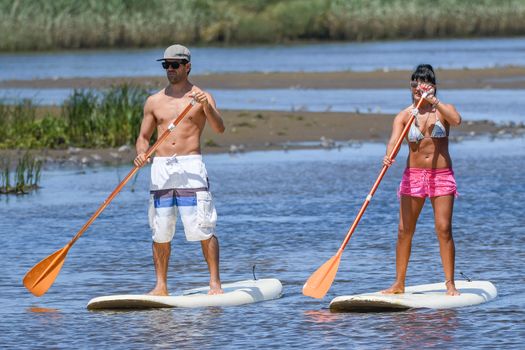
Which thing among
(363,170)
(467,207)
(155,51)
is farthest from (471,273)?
(155,51)

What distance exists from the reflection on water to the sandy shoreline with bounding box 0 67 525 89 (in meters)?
2.34

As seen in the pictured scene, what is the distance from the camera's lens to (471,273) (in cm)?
1252

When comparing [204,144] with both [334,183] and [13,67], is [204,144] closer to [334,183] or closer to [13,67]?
[334,183]

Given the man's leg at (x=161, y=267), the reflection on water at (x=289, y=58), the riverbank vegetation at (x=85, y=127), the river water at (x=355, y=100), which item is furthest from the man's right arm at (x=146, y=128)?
the reflection on water at (x=289, y=58)

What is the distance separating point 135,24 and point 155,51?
3448 mm

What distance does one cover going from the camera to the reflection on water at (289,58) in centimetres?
5056

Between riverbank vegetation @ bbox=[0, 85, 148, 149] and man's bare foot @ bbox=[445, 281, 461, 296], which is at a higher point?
man's bare foot @ bbox=[445, 281, 461, 296]

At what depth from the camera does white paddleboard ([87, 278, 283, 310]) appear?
1095 centimetres

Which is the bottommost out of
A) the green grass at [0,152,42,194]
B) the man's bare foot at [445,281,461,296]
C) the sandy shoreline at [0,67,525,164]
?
the sandy shoreline at [0,67,525,164]

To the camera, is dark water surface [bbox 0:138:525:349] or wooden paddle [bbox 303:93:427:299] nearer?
dark water surface [bbox 0:138:525:349]

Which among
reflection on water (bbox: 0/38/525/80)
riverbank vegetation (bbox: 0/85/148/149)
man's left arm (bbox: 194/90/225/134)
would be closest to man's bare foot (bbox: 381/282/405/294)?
man's left arm (bbox: 194/90/225/134)

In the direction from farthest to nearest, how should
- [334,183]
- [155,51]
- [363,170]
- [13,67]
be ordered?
[155,51] < [13,67] < [363,170] < [334,183]

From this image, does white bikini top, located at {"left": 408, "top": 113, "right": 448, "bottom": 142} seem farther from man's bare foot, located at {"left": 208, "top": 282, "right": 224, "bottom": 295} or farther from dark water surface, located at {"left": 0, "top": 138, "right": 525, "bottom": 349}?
man's bare foot, located at {"left": 208, "top": 282, "right": 224, "bottom": 295}

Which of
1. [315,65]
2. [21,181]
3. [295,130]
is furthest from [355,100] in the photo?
[315,65]
